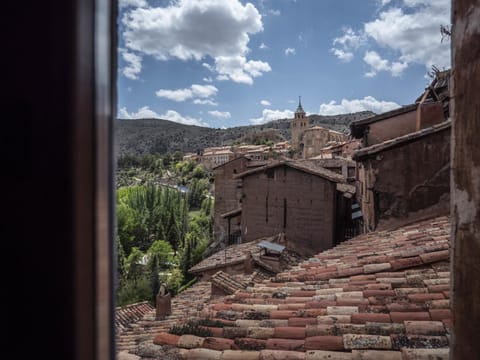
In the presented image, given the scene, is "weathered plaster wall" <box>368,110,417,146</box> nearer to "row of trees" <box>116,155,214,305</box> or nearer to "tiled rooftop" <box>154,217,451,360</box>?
"tiled rooftop" <box>154,217,451,360</box>

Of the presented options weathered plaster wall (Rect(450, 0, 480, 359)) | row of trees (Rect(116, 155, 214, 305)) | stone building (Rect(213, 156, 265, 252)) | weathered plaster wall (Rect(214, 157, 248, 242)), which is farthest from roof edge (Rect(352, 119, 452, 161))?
weathered plaster wall (Rect(214, 157, 248, 242))

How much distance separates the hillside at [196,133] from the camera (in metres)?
71.7

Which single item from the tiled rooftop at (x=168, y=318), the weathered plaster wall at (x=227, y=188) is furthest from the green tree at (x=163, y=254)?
the tiled rooftop at (x=168, y=318)

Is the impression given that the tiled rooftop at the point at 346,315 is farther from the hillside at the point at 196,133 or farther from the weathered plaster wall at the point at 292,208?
the hillside at the point at 196,133

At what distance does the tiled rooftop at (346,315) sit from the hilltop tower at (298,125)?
2034 inches

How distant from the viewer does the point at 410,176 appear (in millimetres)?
6922

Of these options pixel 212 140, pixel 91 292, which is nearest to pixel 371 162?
pixel 91 292

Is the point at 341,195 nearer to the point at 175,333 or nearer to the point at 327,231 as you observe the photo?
the point at 327,231

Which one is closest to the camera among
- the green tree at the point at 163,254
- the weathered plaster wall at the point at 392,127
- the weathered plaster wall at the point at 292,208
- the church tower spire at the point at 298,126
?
the weathered plaster wall at the point at 392,127

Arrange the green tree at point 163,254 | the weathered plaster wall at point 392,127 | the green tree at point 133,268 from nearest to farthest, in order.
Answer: the weathered plaster wall at point 392,127 → the green tree at point 133,268 → the green tree at point 163,254

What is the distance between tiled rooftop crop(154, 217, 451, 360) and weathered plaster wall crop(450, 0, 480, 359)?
729mm

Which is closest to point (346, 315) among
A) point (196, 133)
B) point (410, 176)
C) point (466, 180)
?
point (466, 180)

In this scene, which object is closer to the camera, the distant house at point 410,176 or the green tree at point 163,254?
the distant house at point 410,176

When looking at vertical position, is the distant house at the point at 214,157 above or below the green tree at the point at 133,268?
above
